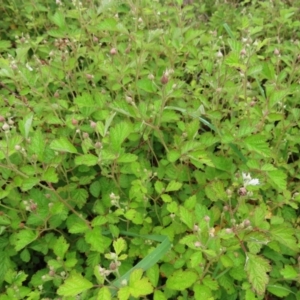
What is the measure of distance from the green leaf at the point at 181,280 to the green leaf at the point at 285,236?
0.91 ft

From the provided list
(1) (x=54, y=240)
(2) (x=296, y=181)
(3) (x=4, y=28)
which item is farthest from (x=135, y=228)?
(3) (x=4, y=28)

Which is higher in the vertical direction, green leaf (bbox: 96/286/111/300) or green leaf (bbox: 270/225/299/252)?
green leaf (bbox: 96/286/111/300)

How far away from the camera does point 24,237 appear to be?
53.1 inches

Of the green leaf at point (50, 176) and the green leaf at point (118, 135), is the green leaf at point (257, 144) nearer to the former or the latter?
the green leaf at point (118, 135)

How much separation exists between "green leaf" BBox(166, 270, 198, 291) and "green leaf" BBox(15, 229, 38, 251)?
49 cm

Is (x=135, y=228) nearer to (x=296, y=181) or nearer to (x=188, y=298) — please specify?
(x=188, y=298)

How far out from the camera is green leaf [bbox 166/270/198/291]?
3.89ft

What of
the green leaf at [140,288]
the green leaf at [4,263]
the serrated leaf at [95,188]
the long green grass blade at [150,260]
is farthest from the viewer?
the serrated leaf at [95,188]

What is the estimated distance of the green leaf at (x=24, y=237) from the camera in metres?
1.32

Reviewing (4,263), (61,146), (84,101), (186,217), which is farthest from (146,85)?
(4,263)

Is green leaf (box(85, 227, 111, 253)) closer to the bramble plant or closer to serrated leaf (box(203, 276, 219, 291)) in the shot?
the bramble plant

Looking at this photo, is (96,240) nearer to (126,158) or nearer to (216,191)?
(126,158)

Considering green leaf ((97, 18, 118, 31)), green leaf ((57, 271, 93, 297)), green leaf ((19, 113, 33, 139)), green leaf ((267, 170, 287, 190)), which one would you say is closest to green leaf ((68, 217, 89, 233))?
green leaf ((57, 271, 93, 297))

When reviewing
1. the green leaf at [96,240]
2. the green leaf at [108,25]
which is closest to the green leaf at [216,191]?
the green leaf at [96,240]
